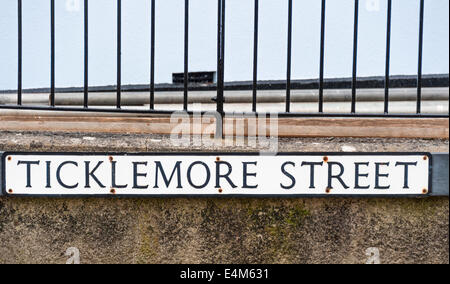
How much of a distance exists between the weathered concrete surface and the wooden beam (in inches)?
4.9

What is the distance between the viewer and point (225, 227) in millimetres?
1836

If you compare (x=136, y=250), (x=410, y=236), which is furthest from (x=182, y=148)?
(x=410, y=236)

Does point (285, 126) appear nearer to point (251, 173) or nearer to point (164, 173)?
point (251, 173)

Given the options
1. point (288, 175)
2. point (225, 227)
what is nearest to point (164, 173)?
point (225, 227)

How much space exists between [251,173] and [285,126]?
366 mm

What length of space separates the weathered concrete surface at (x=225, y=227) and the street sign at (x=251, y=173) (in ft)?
0.25

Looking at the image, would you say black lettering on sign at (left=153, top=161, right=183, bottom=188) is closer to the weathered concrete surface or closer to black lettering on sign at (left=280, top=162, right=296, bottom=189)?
the weathered concrete surface

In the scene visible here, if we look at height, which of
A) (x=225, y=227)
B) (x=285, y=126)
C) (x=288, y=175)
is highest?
(x=285, y=126)

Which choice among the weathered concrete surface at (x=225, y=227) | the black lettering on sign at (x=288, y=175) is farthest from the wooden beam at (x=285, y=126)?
the black lettering on sign at (x=288, y=175)

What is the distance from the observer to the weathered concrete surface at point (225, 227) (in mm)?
1825

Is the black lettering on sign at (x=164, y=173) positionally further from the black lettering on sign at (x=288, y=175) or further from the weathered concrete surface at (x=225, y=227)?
the black lettering on sign at (x=288, y=175)

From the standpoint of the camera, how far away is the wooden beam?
76.9 inches

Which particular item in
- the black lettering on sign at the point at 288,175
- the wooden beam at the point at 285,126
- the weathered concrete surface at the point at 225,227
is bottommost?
the weathered concrete surface at the point at 225,227
